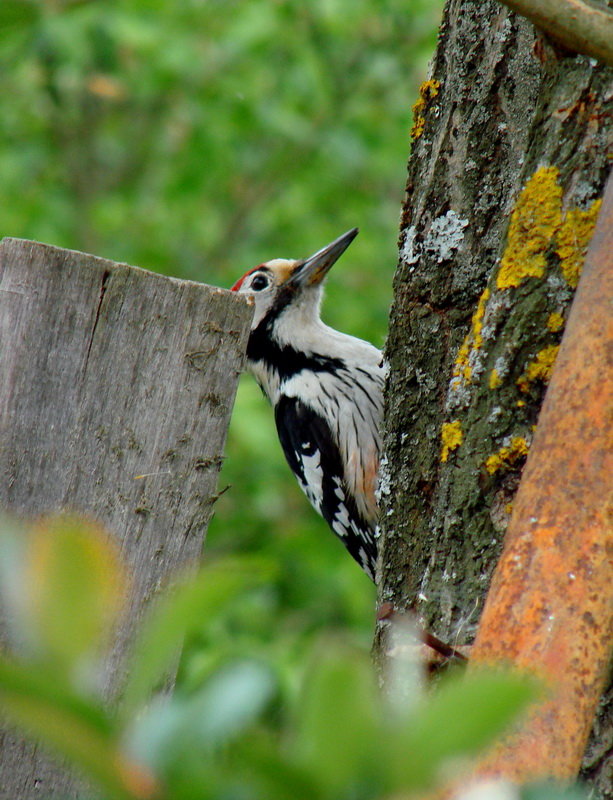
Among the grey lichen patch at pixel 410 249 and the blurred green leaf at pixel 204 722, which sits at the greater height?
the grey lichen patch at pixel 410 249

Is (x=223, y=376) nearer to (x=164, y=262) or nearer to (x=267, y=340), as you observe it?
(x=267, y=340)

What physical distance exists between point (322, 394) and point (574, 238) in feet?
7.69

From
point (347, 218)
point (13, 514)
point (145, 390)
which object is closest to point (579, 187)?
point (145, 390)

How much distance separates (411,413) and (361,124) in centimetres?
493

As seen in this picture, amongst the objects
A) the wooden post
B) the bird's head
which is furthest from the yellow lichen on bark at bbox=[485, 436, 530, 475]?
the bird's head

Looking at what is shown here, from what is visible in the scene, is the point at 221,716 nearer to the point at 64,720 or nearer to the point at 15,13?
the point at 64,720

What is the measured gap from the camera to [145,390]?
157 cm

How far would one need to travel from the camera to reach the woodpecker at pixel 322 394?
386 centimetres

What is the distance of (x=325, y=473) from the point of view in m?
3.96

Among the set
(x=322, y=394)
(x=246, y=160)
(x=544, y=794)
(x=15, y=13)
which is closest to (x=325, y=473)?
(x=322, y=394)

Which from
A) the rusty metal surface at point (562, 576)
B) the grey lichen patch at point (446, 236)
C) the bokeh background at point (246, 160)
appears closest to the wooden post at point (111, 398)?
the grey lichen patch at point (446, 236)

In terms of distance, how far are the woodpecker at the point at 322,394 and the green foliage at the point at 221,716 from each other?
3294 millimetres

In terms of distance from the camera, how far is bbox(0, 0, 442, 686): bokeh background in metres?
6.29

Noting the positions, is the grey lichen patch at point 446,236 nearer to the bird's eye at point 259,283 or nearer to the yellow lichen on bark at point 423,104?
the yellow lichen on bark at point 423,104
